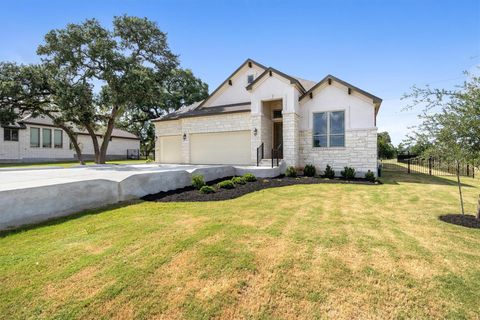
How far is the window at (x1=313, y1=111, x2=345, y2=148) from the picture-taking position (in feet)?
44.0

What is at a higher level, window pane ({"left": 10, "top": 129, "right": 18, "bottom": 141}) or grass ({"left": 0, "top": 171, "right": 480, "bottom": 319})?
window pane ({"left": 10, "top": 129, "right": 18, "bottom": 141})

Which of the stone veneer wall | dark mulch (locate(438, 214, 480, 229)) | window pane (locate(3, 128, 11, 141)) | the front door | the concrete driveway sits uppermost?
window pane (locate(3, 128, 11, 141))

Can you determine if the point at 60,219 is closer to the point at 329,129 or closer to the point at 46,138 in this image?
the point at 329,129

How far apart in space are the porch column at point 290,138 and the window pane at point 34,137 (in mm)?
27869

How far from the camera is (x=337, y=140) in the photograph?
13.5 metres

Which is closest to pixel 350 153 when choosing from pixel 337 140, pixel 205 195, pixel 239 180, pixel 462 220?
pixel 337 140

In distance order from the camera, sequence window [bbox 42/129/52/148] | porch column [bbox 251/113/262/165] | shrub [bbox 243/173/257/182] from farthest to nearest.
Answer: window [bbox 42/129/52/148] → porch column [bbox 251/113/262/165] → shrub [bbox 243/173/257/182]

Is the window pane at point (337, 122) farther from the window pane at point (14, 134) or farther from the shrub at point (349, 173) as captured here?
the window pane at point (14, 134)

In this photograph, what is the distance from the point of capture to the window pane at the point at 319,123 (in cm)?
1383

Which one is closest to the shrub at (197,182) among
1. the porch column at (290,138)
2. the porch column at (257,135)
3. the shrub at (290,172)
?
the shrub at (290,172)

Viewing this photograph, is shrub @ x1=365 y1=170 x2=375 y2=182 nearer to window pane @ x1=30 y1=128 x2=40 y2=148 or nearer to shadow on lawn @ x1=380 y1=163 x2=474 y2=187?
shadow on lawn @ x1=380 y1=163 x2=474 y2=187

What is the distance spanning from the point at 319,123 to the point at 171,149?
1092 cm

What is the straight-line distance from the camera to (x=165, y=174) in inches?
328

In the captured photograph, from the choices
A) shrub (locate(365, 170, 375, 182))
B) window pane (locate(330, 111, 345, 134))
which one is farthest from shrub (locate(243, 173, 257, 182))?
window pane (locate(330, 111, 345, 134))
